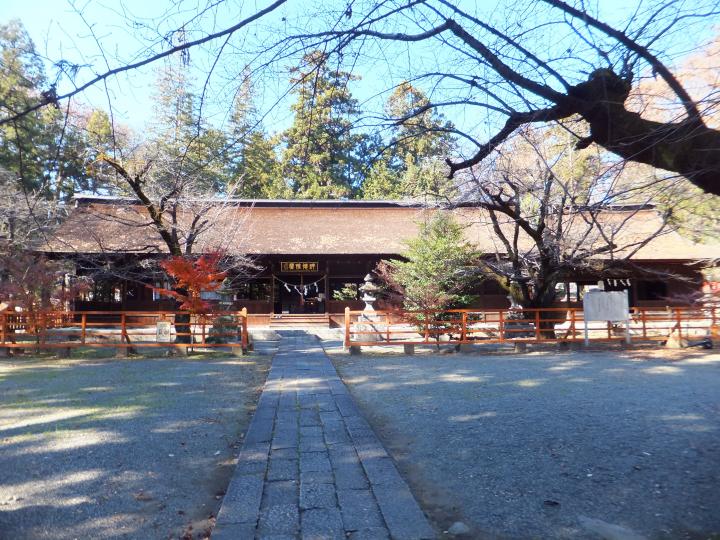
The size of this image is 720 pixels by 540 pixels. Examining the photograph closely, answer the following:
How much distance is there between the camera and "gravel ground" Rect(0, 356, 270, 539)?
3123 mm

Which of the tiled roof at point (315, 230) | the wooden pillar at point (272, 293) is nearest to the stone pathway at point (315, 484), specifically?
Answer: the tiled roof at point (315, 230)

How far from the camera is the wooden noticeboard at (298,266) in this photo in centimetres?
2038

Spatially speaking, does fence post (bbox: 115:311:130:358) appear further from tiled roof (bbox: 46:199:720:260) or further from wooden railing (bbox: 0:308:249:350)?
tiled roof (bbox: 46:199:720:260)

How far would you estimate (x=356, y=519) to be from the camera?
3.03m

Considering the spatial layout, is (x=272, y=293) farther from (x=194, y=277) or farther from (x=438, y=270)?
(x=438, y=270)

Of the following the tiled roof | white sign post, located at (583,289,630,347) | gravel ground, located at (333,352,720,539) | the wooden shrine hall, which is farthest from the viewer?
the wooden shrine hall

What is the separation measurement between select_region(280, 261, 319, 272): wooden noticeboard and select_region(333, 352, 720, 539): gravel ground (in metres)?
12.1

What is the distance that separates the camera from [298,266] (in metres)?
20.5

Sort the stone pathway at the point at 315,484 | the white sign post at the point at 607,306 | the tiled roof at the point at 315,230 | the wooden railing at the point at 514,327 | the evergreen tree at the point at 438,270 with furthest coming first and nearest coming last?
the tiled roof at the point at 315,230
the evergreen tree at the point at 438,270
the wooden railing at the point at 514,327
the white sign post at the point at 607,306
the stone pathway at the point at 315,484

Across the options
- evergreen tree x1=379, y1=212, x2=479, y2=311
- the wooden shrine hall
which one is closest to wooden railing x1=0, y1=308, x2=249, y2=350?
evergreen tree x1=379, y1=212, x2=479, y2=311

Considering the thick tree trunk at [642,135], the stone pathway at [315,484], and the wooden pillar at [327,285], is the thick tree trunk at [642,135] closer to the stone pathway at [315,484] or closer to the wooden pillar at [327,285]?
the stone pathway at [315,484]

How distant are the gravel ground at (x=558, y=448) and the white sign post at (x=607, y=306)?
140 inches

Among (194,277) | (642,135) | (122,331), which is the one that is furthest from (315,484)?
(122,331)

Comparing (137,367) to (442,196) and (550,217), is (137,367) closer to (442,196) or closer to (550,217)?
(442,196)
